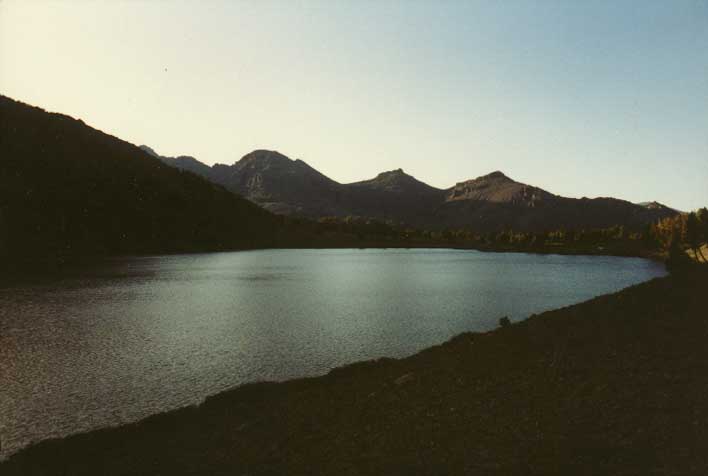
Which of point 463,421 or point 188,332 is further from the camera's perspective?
point 188,332

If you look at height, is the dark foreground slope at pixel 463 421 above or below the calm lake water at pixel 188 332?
above

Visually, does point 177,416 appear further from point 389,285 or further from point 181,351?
point 389,285

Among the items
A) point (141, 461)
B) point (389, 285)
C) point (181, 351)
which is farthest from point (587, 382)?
point (389, 285)

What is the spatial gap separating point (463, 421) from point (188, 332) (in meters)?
39.0

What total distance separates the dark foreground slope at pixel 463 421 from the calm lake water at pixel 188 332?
17.4 ft

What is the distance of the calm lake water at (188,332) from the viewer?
30.4m

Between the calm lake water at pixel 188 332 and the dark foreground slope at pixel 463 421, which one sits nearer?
the dark foreground slope at pixel 463 421

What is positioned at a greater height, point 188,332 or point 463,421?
point 463,421

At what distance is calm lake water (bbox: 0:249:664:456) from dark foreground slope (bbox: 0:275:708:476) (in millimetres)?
5299

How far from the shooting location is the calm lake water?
30.4 metres

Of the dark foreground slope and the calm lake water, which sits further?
the calm lake water

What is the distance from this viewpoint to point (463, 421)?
2003 centimetres

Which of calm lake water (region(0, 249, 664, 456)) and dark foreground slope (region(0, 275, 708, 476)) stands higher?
dark foreground slope (region(0, 275, 708, 476))

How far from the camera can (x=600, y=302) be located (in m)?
47.5
